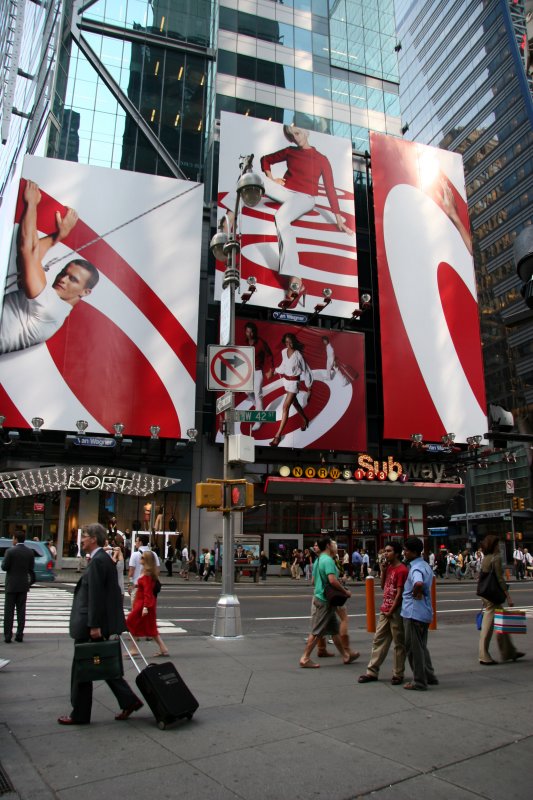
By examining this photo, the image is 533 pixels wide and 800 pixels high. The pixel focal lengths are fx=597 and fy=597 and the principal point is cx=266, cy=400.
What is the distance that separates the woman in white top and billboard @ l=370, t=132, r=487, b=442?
5.73 meters

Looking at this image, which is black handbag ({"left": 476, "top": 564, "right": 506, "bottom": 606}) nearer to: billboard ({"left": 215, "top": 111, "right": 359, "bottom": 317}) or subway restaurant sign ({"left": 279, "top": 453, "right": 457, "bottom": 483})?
subway restaurant sign ({"left": 279, "top": 453, "right": 457, "bottom": 483})

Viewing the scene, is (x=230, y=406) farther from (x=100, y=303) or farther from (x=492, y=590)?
(x=100, y=303)

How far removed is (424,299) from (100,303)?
73.6ft

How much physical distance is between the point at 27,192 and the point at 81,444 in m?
15.7

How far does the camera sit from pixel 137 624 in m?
9.30

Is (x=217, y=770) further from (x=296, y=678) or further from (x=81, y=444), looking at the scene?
(x=81, y=444)

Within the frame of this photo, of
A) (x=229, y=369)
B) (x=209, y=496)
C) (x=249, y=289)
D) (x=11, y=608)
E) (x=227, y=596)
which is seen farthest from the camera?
(x=249, y=289)

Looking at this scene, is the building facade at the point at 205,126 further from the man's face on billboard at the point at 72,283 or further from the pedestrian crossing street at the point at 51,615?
the pedestrian crossing street at the point at 51,615

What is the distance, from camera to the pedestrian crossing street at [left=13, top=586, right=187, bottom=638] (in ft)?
39.6

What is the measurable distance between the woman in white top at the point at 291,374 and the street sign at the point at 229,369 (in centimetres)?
2528

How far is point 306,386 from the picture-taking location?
1529 inches

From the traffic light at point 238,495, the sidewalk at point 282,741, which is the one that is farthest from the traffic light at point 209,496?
the sidewalk at point 282,741

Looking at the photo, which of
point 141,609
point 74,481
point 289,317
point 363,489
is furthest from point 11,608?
point 289,317

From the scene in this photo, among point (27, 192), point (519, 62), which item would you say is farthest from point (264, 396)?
point (519, 62)
